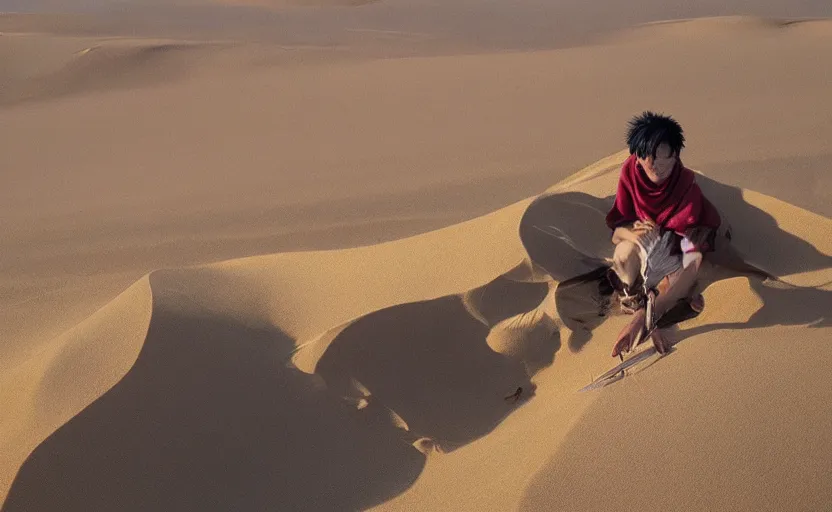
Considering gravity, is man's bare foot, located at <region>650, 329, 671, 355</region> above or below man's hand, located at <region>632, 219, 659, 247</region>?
below

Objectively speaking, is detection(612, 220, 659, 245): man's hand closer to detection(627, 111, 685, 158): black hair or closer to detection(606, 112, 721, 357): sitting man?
detection(606, 112, 721, 357): sitting man

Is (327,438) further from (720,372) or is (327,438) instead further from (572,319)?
(720,372)

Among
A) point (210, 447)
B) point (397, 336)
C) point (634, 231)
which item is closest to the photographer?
point (210, 447)

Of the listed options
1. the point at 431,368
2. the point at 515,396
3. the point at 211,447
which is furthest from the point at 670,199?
the point at 211,447

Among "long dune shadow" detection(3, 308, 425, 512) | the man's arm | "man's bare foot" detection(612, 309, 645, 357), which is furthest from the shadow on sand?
the man's arm

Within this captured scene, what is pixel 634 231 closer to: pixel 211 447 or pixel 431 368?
pixel 431 368

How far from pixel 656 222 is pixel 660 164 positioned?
26 centimetres

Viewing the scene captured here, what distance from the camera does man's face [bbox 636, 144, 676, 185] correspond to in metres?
2.75

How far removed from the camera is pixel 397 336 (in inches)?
123

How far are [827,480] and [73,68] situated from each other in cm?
1125

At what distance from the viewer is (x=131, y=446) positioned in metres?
2.58

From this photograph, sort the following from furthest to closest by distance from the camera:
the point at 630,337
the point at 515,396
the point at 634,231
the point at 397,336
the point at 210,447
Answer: the point at 397,336 → the point at 634,231 → the point at 515,396 → the point at 630,337 → the point at 210,447

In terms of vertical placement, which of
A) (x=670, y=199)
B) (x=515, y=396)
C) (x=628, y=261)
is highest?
(x=670, y=199)

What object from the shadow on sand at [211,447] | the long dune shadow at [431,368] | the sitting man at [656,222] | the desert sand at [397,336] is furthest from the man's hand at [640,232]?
the shadow on sand at [211,447]
